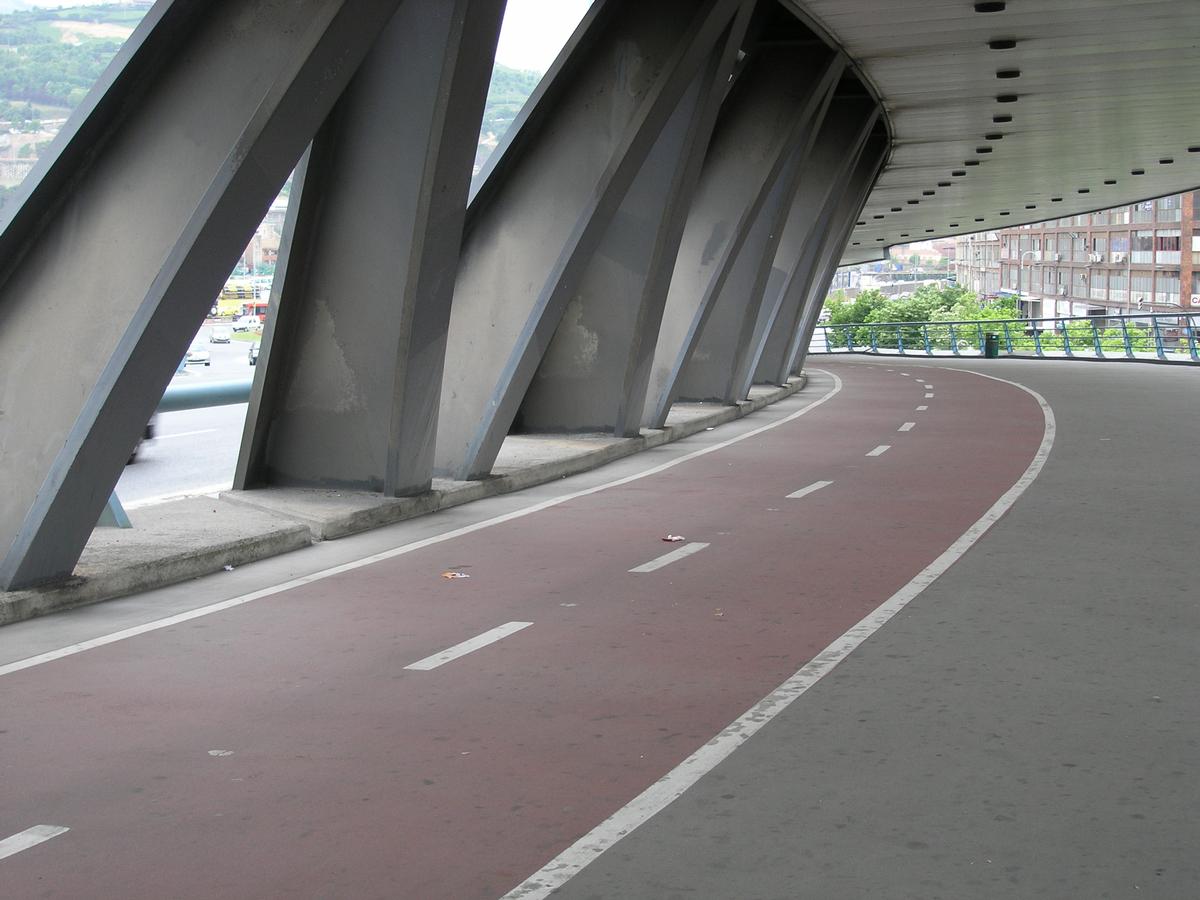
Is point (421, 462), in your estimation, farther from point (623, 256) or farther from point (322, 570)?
point (623, 256)

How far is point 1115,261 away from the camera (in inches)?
5295

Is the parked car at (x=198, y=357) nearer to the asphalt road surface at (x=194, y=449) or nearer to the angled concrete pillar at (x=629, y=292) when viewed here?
the asphalt road surface at (x=194, y=449)

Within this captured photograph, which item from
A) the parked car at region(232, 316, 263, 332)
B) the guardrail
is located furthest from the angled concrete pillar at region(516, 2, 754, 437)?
the guardrail

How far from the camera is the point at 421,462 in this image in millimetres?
14117

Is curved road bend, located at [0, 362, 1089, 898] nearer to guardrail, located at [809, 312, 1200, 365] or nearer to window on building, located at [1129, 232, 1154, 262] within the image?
guardrail, located at [809, 312, 1200, 365]

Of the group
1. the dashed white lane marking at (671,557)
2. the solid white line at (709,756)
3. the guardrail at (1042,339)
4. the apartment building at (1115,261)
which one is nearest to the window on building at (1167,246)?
the apartment building at (1115,261)

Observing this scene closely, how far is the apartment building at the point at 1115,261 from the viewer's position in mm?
118375

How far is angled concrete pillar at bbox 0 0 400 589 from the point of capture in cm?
963

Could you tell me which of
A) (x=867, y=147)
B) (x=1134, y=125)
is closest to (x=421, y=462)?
(x=1134, y=125)

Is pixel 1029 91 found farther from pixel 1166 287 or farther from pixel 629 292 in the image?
pixel 1166 287

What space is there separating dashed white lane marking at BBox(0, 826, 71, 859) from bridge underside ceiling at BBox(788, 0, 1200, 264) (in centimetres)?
1733

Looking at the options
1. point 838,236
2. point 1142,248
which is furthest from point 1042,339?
point 1142,248

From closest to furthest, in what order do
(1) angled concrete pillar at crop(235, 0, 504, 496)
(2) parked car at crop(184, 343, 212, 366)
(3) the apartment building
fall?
1. (1) angled concrete pillar at crop(235, 0, 504, 496)
2. (2) parked car at crop(184, 343, 212, 366)
3. (3) the apartment building

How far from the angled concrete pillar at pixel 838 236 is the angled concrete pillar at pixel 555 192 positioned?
2212 centimetres
